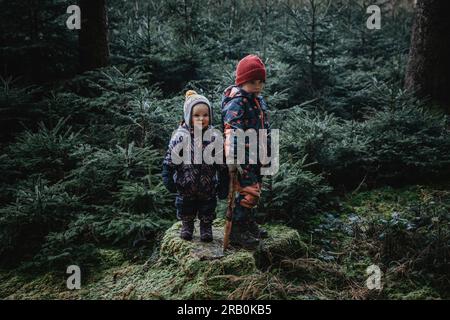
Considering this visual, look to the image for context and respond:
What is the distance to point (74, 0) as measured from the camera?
329 inches

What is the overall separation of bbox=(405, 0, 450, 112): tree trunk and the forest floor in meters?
3.51

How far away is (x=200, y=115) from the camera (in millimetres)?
4109

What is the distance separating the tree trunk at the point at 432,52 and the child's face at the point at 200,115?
5781 millimetres

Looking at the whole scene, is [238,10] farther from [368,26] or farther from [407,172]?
[407,172]

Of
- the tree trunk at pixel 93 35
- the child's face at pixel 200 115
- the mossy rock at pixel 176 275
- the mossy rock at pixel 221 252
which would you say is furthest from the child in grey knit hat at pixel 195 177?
the tree trunk at pixel 93 35

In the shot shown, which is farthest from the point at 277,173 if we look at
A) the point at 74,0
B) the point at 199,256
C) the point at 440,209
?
the point at 74,0

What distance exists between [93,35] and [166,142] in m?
3.05

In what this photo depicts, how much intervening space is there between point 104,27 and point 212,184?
5372 millimetres

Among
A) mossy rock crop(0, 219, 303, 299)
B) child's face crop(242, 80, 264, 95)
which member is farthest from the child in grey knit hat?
child's face crop(242, 80, 264, 95)

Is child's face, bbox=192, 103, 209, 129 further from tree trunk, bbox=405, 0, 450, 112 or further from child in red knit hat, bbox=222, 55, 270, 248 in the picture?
tree trunk, bbox=405, 0, 450, 112

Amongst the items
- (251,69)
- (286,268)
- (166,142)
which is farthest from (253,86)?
(166,142)

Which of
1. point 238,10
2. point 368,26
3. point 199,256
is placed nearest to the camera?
point 199,256

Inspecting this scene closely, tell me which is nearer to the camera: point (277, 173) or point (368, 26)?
point (277, 173)

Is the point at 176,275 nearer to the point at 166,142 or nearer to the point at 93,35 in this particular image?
the point at 166,142
